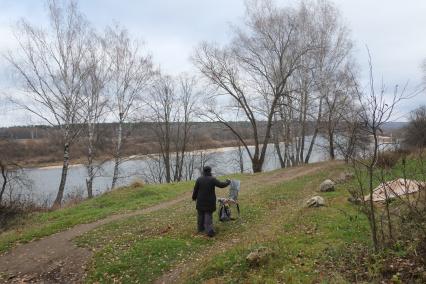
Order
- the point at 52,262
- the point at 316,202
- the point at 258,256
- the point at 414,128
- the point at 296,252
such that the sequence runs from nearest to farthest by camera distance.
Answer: the point at 258,256, the point at 296,252, the point at 52,262, the point at 316,202, the point at 414,128

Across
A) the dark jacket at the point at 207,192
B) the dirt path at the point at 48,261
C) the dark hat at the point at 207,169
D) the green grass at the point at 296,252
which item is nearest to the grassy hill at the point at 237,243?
the green grass at the point at 296,252

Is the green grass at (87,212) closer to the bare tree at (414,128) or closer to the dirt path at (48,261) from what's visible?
the dirt path at (48,261)

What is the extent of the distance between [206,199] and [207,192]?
0.20 metres

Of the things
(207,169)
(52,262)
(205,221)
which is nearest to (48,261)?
(52,262)

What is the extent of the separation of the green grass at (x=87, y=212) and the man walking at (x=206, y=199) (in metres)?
5.10

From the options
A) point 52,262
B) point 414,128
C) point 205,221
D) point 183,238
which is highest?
point 414,128

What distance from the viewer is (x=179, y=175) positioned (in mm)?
41375

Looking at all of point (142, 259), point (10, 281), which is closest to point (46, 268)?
point (10, 281)

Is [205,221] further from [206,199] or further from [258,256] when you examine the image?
[258,256]

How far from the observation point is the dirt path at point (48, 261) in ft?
30.1

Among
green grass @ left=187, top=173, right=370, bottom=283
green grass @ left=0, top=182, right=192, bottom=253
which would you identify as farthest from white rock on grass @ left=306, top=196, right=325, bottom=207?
green grass @ left=0, top=182, right=192, bottom=253

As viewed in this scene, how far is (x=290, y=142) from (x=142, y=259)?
2449cm

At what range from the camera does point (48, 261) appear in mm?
10031

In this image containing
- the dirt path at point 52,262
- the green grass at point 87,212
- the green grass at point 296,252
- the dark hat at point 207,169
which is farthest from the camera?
the green grass at point 87,212
